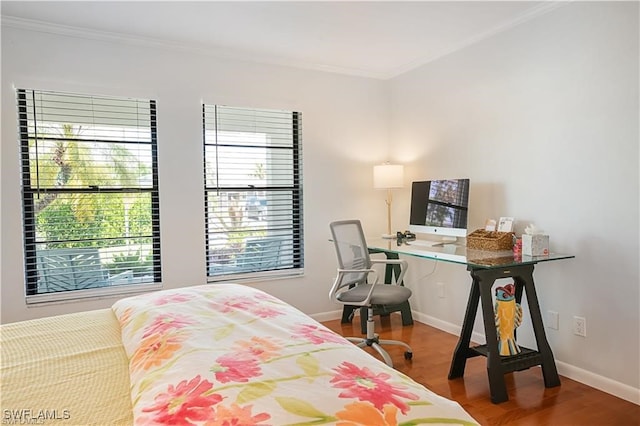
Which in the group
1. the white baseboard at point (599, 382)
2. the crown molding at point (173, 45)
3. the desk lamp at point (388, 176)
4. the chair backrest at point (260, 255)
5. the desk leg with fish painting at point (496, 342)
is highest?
the crown molding at point (173, 45)

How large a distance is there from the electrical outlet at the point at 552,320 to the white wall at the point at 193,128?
71.6 inches

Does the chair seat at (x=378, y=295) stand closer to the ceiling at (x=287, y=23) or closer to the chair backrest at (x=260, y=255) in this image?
the chair backrest at (x=260, y=255)

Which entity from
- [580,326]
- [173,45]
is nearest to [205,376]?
[580,326]

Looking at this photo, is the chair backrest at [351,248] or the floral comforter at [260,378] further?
the chair backrest at [351,248]

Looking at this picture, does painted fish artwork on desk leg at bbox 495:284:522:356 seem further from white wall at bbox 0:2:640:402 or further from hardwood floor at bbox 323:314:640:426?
white wall at bbox 0:2:640:402

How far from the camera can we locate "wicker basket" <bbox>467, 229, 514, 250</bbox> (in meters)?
2.87

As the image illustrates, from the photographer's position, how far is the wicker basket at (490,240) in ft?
9.43

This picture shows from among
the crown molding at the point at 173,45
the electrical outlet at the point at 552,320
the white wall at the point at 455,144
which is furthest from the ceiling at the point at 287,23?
the electrical outlet at the point at 552,320

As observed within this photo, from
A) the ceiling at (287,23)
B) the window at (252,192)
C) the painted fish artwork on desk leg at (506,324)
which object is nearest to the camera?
the painted fish artwork on desk leg at (506,324)

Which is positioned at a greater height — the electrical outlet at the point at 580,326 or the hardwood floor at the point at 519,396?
the electrical outlet at the point at 580,326

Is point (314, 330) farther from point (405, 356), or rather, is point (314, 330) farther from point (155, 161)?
point (155, 161)

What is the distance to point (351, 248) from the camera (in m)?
3.17

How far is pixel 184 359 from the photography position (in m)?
1.15

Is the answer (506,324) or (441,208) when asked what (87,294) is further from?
(506,324)
